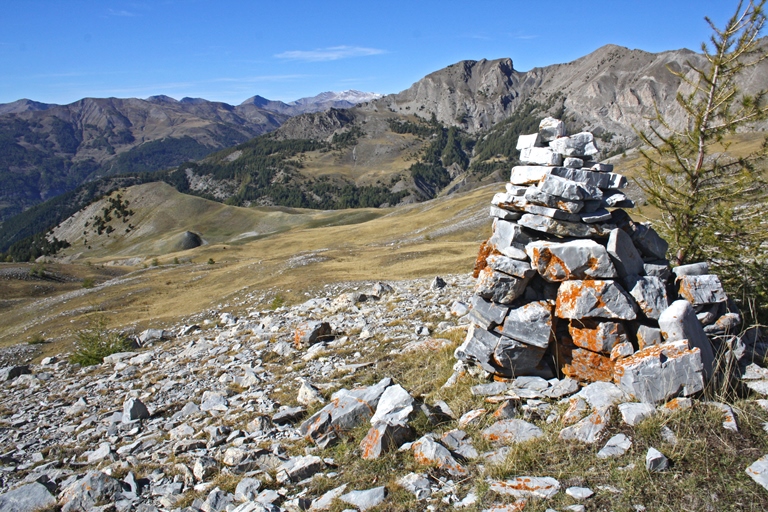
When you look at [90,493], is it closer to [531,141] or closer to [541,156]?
[541,156]

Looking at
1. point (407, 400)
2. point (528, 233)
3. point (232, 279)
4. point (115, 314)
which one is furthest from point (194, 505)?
point (232, 279)

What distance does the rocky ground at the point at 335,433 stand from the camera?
6539 mm

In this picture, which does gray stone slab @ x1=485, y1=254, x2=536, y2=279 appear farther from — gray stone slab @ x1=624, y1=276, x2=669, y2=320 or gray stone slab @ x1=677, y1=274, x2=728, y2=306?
gray stone slab @ x1=677, y1=274, x2=728, y2=306

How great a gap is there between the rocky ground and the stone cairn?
0.65 meters

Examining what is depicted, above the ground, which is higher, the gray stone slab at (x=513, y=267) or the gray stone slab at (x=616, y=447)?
the gray stone slab at (x=513, y=267)

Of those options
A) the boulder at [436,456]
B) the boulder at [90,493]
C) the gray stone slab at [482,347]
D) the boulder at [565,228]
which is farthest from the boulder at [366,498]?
the boulder at [565,228]

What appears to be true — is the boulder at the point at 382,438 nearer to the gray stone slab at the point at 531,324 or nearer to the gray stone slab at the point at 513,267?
the gray stone slab at the point at 531,324

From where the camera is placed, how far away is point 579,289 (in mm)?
8711

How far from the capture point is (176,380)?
15.2 m

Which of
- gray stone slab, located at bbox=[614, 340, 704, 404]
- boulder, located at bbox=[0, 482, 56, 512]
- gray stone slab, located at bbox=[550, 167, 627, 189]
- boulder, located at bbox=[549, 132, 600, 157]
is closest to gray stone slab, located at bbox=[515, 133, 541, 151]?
boulder, located at bbox=[549, 132, 600, 157]

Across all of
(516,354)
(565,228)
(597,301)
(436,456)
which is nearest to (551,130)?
(565,228)

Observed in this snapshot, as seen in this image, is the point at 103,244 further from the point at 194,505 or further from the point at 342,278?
the point at 194,505

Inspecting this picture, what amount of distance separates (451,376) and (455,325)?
4.66 meters

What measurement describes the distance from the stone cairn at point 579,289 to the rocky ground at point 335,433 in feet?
2.14
